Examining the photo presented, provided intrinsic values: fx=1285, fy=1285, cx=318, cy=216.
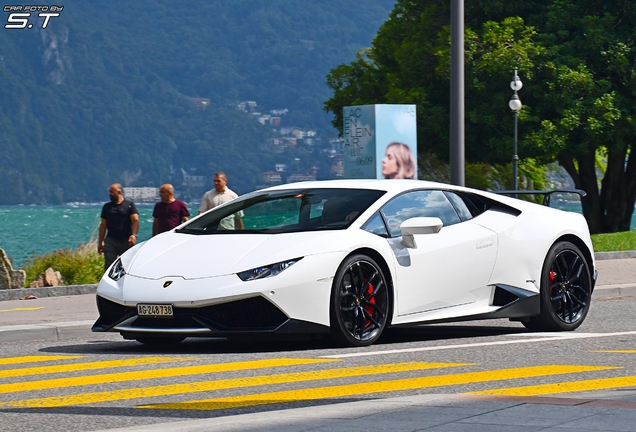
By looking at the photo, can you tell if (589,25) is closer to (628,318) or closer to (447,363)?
(628,318)

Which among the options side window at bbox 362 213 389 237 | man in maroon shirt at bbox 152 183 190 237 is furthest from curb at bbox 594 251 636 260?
side window at bbox 362 213 389 237

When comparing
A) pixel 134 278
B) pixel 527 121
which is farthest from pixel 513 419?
pixel 527 121

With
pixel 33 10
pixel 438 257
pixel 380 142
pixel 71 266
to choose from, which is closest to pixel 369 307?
pixel 438 257

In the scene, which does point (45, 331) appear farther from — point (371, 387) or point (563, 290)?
point (371, 387)

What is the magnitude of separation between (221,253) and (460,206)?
2.45 meters

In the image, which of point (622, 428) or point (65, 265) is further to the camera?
point (65, 265)

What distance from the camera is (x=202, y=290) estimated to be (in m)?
9.77

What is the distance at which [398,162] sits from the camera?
2300 cm

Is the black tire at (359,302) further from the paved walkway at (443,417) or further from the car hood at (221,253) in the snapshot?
the paved walkway at (443,417)

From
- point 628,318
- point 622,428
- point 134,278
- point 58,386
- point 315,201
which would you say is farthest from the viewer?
point 628,318

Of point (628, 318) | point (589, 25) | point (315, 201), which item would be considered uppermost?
point (589, 25)

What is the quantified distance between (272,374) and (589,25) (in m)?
32.5

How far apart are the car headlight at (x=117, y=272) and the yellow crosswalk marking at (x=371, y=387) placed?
285 cm

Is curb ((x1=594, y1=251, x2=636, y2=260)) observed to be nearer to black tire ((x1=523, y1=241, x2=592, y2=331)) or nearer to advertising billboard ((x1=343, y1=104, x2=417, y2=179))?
advertising billboard ((x1=343, y1=104, x2=417, y2=179))
